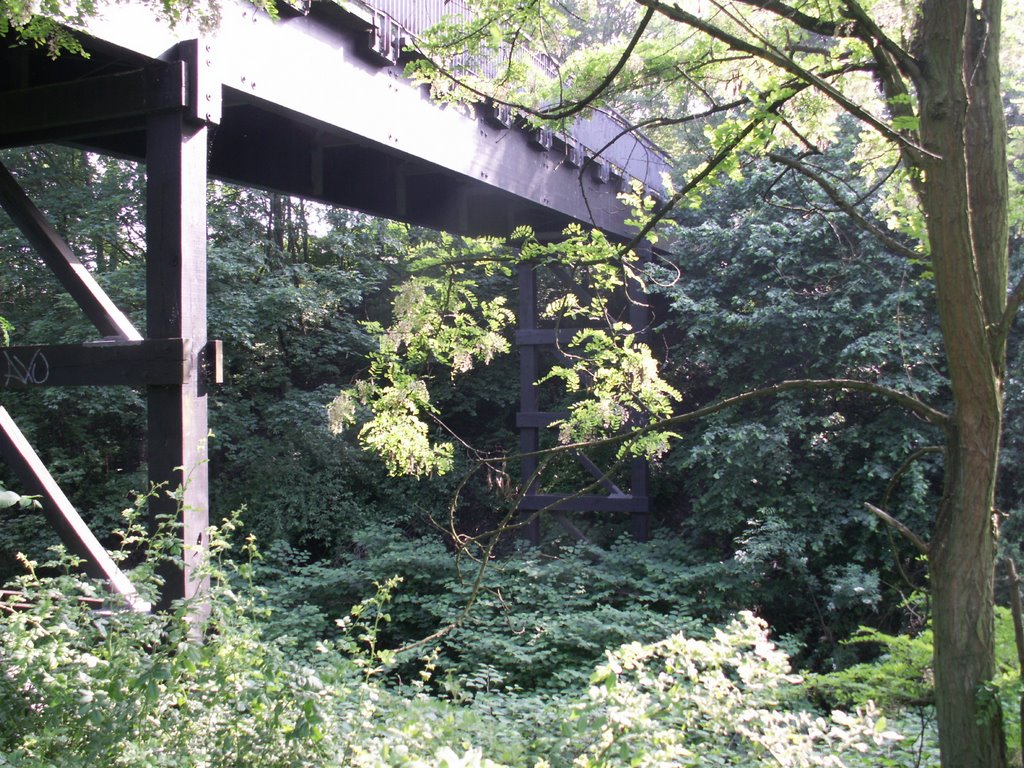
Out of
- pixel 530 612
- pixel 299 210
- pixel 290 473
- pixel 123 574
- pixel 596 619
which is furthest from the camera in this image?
pixel 299 210

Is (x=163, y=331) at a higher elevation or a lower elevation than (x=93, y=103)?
lower

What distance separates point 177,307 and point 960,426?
299 cm

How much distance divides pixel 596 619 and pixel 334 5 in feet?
16.8

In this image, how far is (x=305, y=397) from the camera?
486 inches

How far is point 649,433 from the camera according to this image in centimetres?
500

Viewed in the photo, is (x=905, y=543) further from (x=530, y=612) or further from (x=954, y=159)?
(x=954, y=159)

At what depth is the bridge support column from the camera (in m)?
3.61

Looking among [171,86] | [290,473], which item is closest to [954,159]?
[171,86]

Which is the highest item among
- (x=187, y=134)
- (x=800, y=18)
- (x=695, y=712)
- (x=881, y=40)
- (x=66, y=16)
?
(x=66, y=16)

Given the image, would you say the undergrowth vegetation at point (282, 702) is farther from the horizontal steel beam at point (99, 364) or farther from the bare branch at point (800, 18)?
the bare branch at point (800, 18)

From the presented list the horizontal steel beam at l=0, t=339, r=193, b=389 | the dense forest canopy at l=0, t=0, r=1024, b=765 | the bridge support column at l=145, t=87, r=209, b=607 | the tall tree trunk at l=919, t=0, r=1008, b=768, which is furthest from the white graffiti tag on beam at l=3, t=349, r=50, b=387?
the tall tree trunk at l=919, t=0, r=1008, b=768

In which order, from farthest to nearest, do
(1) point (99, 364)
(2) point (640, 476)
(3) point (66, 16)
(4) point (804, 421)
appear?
(2) point (640, 476)
(4) point (804, 421)
(1) point (99, 364)
(3) point (66, 16)

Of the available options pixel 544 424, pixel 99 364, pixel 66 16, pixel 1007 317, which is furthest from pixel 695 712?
pixel 544 424

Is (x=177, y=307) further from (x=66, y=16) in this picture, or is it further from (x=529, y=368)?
(x=529, y=368)
